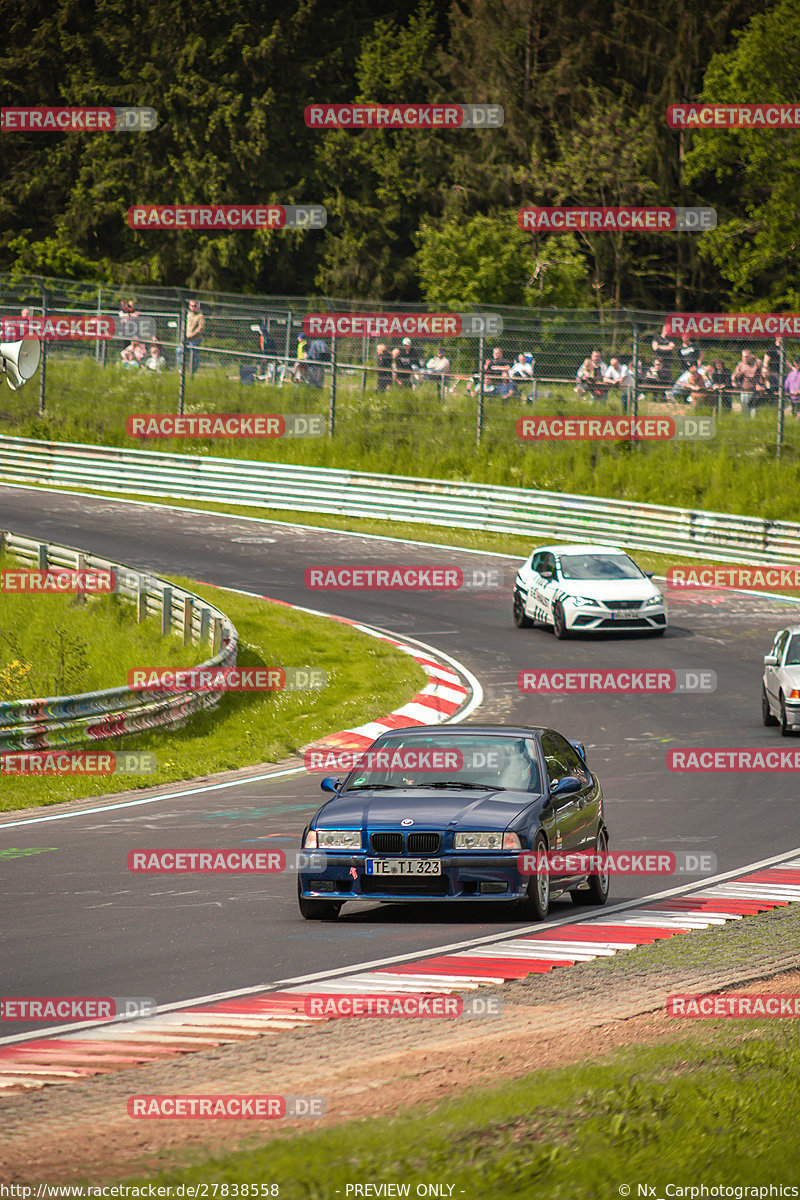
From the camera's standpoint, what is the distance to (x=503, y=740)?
458 inches

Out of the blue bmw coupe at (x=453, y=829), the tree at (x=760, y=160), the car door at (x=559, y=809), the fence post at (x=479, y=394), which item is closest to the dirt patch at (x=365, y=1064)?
the blue bmw coupe at (x=453, y=829)

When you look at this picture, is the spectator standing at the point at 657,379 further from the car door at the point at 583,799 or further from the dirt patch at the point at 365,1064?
the dirt patch at the point at 365,1064

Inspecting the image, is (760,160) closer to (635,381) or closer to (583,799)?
(635,381)

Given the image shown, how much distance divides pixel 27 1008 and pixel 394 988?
1877 millimetres

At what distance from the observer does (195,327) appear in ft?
134

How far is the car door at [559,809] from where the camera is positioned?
1097 centimetres

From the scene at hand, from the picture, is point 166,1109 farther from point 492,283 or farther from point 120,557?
point 492,283

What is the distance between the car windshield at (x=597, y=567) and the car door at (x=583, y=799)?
47.5 ft

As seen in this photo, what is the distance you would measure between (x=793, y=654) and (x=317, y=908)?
34.2 feet

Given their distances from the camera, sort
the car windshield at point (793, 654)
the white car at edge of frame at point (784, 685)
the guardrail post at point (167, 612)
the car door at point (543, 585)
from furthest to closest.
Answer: the car door at point (543, 585)
the guardrail post at point (167, 612)
the car windshield at point (793, 654)
the white car at edge of frame at point (784, 685)

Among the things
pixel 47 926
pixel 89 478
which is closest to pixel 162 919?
pixel 47 926

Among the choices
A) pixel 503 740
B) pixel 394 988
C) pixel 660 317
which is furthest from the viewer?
pixel 660 317

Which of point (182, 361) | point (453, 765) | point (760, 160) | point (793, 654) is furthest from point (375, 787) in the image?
point (760, 160)

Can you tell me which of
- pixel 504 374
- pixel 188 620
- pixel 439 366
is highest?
pixel 439 366
